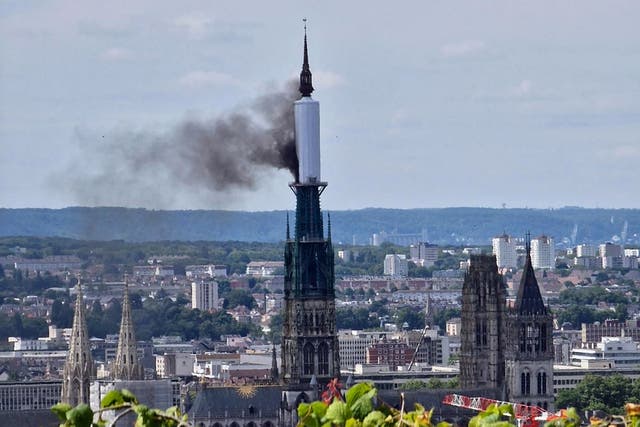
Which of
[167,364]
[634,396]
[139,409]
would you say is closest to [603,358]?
[167,364]

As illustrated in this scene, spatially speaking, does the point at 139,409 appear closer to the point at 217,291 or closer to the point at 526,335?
the point at 526,335

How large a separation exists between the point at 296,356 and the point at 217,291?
117961 mm

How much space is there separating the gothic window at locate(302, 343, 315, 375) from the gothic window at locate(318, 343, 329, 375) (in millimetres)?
240

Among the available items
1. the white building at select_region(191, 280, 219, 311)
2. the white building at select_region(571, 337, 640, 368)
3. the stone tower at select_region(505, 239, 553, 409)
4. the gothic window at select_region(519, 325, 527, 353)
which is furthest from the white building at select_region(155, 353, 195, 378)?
the white building at select_region(191, 280, 219, 311)

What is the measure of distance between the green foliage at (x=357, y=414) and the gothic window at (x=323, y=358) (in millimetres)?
66218

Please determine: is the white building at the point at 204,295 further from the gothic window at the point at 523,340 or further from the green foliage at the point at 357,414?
the green foliage at the point at 357,414

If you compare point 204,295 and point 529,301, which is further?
point 204,295

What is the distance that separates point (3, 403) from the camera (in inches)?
4245

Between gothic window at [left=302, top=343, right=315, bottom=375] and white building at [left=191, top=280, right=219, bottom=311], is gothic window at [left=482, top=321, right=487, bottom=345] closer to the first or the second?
gothic window at [left=302, top=343, right=315, bottom=375]

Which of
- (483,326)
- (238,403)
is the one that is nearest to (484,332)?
(483,326)

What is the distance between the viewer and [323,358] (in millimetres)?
79000

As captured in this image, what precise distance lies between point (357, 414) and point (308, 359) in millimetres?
66644

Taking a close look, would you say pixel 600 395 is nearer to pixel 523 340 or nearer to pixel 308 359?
pixel 523 340

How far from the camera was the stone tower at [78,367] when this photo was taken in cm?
8312
